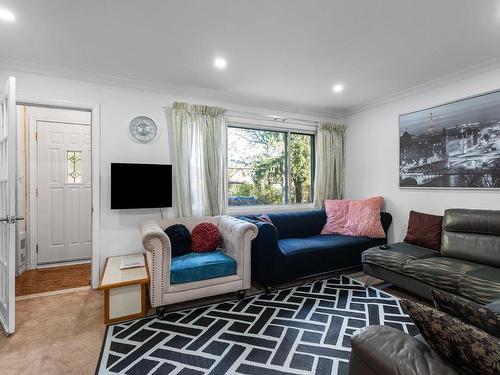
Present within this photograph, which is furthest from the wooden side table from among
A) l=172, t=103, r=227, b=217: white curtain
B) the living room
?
l=172, t=103, r=227, b=217: white curtain

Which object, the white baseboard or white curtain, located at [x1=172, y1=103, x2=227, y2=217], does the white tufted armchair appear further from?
the white baseboard

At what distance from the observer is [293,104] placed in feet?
13.9

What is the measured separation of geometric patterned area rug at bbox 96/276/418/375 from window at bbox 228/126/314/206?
68.4 inches

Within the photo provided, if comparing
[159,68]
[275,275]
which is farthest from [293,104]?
[275,275]

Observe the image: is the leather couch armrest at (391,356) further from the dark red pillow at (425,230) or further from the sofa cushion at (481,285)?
the dark red pillow at (425,230)

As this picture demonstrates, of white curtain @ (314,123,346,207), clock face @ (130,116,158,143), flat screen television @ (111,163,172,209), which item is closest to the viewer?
flat screen television @ (111,163,172,209)

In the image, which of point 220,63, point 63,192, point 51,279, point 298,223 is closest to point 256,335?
point 298,223

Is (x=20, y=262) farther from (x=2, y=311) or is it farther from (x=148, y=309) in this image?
(x=148, y=309)

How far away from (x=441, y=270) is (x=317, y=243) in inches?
51.3

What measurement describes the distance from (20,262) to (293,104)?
14.8 feet

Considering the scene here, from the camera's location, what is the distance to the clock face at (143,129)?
10.8 ft

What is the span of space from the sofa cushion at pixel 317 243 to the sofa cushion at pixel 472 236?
37.2 inches

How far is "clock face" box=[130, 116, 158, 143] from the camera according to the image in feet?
10.8

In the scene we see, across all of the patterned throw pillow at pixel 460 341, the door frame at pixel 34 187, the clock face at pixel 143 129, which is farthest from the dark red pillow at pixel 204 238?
the door frame at pixel 34 187
